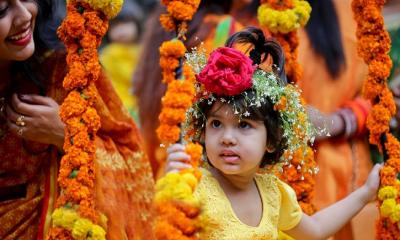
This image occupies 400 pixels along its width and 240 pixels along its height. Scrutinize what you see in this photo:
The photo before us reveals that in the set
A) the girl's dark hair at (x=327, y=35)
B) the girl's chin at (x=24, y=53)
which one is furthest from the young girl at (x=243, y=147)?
the girl's dark hair at (x=327, y=35)

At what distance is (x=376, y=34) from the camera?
292 cm

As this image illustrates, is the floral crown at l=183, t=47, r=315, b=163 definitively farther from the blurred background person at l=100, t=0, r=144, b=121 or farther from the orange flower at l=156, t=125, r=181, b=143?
the blurred background person at l=100, t=0, r=144, b=121

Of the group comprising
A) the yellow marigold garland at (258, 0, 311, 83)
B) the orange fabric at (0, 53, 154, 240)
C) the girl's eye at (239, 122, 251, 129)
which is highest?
the yellow marigold garland at (258, 0, 311, 83)

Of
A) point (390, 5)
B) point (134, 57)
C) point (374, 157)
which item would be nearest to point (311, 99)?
point (374, 157)

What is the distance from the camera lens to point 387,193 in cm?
282

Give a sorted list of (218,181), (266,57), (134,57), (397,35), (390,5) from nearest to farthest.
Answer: (218,181) < (266,57) < (397,35) < (390,5) < (134,57)

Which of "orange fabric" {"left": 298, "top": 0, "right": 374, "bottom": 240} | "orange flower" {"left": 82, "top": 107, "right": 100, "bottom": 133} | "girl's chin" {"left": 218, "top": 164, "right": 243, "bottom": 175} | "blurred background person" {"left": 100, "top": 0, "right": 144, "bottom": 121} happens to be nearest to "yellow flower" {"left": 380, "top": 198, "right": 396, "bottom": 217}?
"girl's chin" {"left": 218, "top": 164, "right": 243, "bottom": 175}

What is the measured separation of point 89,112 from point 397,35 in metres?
2.06

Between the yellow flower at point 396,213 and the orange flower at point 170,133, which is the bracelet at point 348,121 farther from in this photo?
the orange flower at point 170,133

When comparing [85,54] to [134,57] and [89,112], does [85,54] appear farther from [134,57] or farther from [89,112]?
[134,57]

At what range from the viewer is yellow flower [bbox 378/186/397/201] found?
2820mm

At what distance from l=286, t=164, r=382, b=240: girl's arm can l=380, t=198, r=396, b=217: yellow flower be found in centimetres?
5

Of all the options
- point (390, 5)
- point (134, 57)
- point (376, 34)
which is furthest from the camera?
point (134, 57)

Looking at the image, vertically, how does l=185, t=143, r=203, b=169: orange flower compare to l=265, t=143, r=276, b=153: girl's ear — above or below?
below
